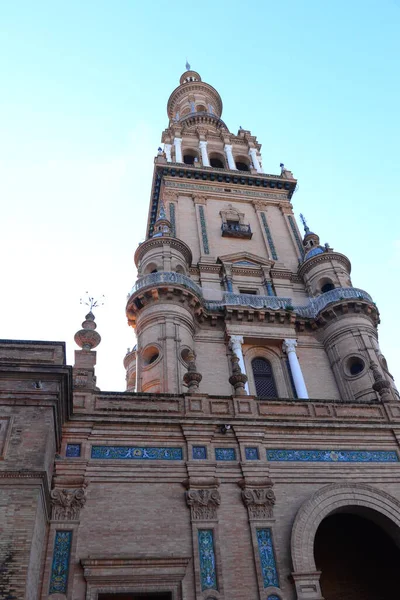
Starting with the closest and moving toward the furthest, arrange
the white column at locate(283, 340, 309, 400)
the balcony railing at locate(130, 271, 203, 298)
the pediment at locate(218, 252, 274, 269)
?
the white column at locate(283, 340, 309, 400) < the balcony railing at locate(130, 271, 203, 298) < the pediment at locate(218, 252, 274, 269)

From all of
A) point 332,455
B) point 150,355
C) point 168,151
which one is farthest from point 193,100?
point 332,455

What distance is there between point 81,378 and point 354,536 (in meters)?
9.61

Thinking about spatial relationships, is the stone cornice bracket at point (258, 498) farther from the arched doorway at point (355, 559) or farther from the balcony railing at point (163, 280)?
the balcony railing at point (163, 280)

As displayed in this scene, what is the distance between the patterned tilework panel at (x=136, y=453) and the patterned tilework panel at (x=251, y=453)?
1.81m

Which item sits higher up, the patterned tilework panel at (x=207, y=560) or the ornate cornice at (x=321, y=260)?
the ornate cornice at (x=321, y=260)

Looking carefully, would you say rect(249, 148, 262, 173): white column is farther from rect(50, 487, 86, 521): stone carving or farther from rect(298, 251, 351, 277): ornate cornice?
rect(50, 487, 86, 521): stone carving

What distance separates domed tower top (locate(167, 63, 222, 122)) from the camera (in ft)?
151

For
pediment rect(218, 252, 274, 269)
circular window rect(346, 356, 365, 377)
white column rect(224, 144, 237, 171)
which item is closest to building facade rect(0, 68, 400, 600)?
circular window rect(346, 356, 365, 377)

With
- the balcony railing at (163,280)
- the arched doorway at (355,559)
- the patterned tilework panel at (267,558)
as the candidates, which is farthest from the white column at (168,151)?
the patterned tilework panel at (267,558)

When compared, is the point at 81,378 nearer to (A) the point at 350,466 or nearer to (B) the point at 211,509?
(B) the point at 211,509

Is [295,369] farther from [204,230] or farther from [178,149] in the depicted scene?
[178,149]

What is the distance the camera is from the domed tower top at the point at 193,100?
1807 inches

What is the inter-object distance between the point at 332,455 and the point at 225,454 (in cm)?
310

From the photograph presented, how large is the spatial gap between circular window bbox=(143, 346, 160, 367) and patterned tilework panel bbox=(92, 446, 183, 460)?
7.94 meters
